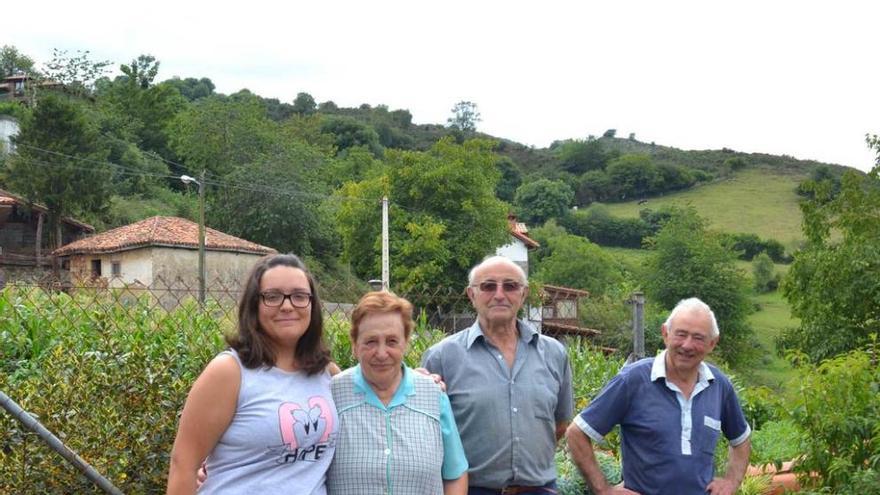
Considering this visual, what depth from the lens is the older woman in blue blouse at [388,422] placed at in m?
3.00

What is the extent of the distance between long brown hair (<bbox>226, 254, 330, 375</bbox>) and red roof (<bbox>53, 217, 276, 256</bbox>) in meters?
29.2

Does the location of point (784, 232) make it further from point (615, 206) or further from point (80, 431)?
point (80, 431)

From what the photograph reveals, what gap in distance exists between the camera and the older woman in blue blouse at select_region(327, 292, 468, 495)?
3.00 meters

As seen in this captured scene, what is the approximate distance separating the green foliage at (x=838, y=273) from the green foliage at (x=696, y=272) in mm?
18067

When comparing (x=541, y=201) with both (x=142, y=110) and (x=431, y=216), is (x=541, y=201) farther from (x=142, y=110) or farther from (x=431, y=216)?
(x=431, y=216)

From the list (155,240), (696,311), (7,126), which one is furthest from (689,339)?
(7,126)

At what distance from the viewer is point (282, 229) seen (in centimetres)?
4678

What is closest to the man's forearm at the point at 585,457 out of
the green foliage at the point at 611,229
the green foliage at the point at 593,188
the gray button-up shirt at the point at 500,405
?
the gray button-up shirt at the point at 500,405

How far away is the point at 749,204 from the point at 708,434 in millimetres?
91082

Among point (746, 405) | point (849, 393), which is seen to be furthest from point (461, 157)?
point (849, 393)

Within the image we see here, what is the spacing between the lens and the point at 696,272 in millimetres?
46094

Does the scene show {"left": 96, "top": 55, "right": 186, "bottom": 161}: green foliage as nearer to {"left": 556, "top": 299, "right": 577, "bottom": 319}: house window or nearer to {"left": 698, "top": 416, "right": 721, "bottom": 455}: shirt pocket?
{"left": 556, "top": 299, "right": 577, "bottom": 319}: house window

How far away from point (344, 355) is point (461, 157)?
35898 mm

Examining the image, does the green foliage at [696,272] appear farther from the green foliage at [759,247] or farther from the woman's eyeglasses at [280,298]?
the woman's eyeglasses at [280,298]
